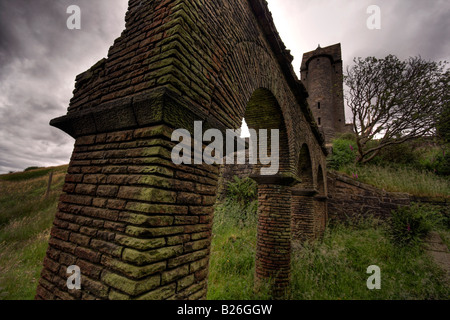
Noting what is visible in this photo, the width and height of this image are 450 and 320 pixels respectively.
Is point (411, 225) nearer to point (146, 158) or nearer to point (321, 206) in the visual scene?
point (321, 206)

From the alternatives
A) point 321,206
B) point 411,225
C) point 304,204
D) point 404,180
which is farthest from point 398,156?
point 304,204

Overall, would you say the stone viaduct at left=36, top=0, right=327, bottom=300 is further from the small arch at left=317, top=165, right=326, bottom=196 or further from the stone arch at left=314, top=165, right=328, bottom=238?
the small arch at left=317, top=165, right=326, bottom=196

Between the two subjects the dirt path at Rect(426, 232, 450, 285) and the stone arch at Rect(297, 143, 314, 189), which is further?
the stone arch at Rect(297, 143, 314, 189)

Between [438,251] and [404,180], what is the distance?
197 inches

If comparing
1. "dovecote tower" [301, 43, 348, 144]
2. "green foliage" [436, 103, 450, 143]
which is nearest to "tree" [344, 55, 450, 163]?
"green foliage" [436, 103, 450, 143]

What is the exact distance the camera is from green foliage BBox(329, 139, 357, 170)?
12375 millimetres

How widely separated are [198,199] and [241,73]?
5.72 feet

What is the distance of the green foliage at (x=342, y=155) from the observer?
40.6 feet

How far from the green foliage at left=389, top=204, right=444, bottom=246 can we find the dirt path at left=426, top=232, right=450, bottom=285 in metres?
0.19

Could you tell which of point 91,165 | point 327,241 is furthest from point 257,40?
point 327,241

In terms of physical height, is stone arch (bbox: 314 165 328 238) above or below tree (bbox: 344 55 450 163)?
below

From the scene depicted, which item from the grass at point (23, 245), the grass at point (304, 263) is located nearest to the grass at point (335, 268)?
the grass at point (304, 263)

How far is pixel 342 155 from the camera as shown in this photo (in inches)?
501
